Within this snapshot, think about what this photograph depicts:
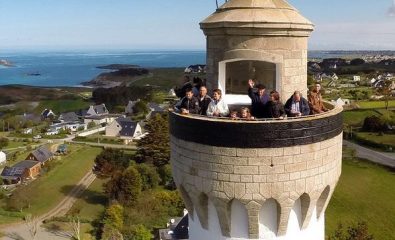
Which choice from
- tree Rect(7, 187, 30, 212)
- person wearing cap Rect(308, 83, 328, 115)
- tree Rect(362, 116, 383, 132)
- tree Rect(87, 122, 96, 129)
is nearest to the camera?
person wearing cap Rect(308, 83, 328, 115)

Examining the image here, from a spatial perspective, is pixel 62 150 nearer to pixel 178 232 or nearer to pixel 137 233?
pixel 137 233

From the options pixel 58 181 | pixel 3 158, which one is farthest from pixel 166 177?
pixel 3 158

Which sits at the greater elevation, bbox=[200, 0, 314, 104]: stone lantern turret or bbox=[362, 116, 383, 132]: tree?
bbox=[200, 0, 314, 104]: stone lantern turret

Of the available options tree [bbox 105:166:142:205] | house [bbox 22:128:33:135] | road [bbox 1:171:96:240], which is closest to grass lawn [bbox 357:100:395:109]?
road [bbox 1:171:96:240]

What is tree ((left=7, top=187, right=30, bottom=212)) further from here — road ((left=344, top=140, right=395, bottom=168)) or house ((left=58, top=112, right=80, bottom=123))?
house ((left=58, top=112, right=80, bottom=123))

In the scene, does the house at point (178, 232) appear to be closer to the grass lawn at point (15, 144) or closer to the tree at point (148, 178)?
the tree at point (148, 178)

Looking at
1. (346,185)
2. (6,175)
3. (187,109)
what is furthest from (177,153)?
(6,175)
